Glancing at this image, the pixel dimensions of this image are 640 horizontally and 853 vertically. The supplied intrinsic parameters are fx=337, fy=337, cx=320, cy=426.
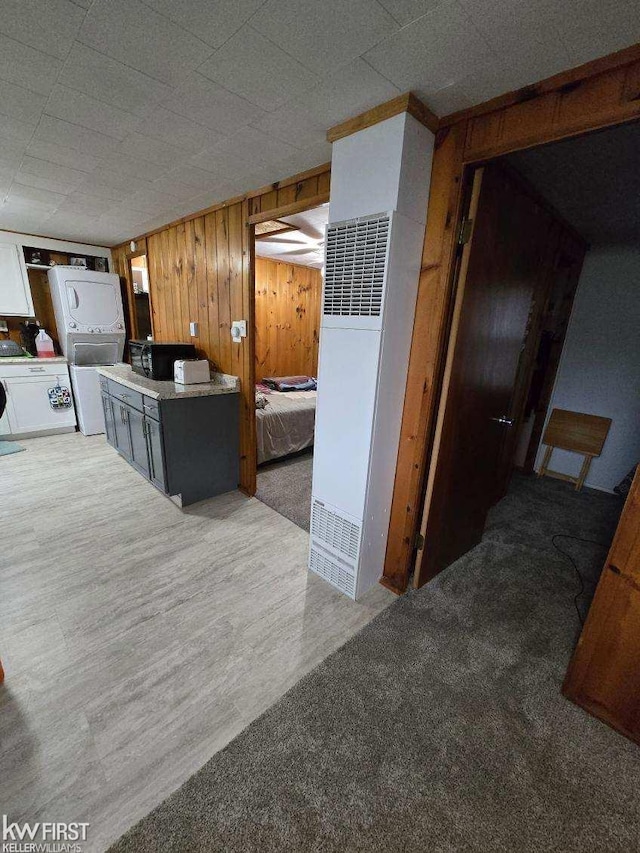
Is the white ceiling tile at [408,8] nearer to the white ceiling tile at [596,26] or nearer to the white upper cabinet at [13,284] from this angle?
the white ceiling tile at [596,26]

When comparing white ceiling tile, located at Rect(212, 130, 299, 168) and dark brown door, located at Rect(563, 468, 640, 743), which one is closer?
dark brown door, located at Rect(563, 468, 640, 743)

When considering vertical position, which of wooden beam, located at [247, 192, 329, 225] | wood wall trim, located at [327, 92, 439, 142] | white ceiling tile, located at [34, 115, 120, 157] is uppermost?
white ceiling tile, located at [34, 115, 120, 157]

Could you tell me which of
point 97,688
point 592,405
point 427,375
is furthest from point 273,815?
point 592,405

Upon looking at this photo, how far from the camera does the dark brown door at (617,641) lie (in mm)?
1177

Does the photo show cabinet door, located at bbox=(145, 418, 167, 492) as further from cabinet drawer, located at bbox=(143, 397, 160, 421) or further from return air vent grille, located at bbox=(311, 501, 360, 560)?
return air vent grille, located at bbox=(311, 501, 360, 560)

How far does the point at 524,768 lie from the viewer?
1161 millimetres

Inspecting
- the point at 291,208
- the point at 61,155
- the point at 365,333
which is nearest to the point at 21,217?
the point at 61,155

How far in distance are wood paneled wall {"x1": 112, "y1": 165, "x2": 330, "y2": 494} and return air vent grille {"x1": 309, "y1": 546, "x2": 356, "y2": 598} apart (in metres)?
1.13

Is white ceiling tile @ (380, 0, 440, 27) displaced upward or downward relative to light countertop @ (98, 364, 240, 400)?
upward

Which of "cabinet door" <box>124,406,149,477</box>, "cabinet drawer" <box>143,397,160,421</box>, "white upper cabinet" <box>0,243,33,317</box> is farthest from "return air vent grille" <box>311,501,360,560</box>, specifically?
"white upper cabinet" <box>0,243,33,317</box>

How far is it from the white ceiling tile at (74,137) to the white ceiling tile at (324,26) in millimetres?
1214

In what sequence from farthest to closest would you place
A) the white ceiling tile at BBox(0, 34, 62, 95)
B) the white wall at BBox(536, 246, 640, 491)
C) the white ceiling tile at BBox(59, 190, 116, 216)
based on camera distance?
the white wall at BBox(536, 246, 640, 491), the white ceiling tile at BBox(59, 190, 116, 216), the white ceiling tile at BBox(0, 34, 62, 95)

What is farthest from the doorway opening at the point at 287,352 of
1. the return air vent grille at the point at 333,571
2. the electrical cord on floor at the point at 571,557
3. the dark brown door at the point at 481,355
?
the electrical cord on floor at the point at 571,557

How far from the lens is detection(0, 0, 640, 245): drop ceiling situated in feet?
3.22
